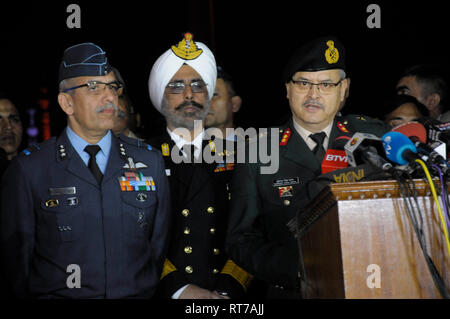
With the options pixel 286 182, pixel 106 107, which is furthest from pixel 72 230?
pixel 286 182

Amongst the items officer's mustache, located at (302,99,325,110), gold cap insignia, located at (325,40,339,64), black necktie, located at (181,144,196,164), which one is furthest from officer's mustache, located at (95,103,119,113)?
gold cap insignia, located at (325,40,339,64)

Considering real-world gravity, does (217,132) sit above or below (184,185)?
above

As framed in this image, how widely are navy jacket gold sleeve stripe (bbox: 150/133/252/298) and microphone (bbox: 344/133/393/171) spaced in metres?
1.42

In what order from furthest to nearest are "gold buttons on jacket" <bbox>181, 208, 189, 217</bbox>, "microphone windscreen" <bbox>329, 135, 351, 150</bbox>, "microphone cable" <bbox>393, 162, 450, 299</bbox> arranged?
1. "gold buttons on jacket" <bbox>181, 208, 189, 217</bbox>
2. "microphone windscreen" <bbox>329, 135, 351, 150</bbox>
3. "microphone cable" <bbox>393, 162, 450, 299</bbox>

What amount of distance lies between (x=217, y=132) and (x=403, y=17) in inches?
96.0

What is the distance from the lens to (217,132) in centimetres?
457

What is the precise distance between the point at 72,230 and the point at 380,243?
172 centimetres

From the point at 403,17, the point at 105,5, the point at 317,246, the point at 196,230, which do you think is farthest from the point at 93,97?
the point at 105,5

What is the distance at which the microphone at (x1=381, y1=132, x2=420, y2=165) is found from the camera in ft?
6.35

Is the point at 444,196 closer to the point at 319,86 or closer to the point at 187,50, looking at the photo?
the point at 319,86

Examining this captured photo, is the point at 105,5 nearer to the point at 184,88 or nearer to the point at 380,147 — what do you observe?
the point at 184,88

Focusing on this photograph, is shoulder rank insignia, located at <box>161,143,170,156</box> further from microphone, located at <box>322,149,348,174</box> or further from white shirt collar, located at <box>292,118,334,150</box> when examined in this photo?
microphone, located at <box>322,149,348,174</box>

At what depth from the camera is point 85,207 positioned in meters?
3.09

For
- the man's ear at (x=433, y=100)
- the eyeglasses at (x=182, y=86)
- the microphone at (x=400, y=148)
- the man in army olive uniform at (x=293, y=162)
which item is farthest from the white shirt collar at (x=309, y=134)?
the man's ear at (x=433, y=100)
